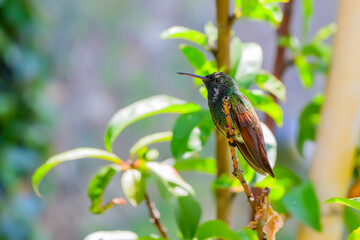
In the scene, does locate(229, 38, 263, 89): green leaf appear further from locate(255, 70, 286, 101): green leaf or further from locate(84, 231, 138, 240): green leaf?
locate(84, 231, 138, 240): green leaf

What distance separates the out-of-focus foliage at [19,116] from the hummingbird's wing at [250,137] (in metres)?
1.50

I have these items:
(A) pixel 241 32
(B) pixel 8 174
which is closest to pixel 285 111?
(A) pixel 241 32

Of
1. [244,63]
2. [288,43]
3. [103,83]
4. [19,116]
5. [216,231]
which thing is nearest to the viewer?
[216,231]

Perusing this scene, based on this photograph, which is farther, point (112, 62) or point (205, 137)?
point (112, 62)

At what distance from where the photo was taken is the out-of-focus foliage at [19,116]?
6.12 feet

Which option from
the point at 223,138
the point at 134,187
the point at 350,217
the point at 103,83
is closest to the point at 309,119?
the point at 350,217

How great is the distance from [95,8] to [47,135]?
679 mm

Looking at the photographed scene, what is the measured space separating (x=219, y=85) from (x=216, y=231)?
0.20m

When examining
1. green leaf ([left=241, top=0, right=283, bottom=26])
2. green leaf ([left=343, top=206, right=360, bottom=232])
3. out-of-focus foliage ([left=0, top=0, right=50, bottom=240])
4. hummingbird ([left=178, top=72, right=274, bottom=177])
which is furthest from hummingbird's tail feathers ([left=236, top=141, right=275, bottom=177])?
out-of-focus foliage ([left=0, top=0, right=50, bottom=240])

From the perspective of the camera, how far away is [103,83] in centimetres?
235

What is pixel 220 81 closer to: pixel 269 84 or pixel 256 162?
pixel 256 162

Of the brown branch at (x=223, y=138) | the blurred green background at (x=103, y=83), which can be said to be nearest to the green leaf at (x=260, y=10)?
the brown branch at (x=223, y=138)

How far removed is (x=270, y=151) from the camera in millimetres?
607

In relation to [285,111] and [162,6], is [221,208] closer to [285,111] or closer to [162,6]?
[285,111]
